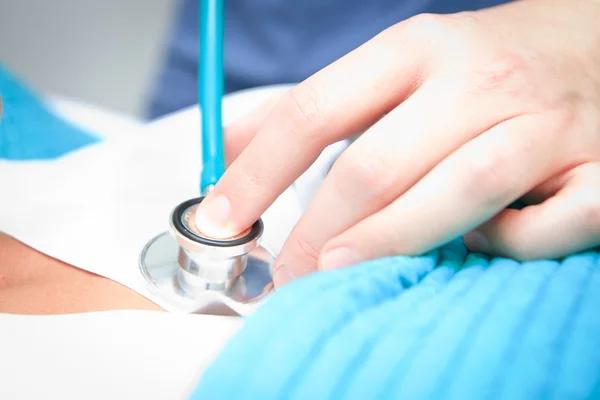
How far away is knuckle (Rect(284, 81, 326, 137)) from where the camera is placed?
0.45 m

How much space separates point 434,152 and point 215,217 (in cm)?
18

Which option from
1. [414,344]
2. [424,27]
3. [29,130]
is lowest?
[29,130]

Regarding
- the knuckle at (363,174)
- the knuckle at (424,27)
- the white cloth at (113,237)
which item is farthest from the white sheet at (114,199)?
the knuckle at (424,27)

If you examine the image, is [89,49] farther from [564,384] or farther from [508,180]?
[564,384]

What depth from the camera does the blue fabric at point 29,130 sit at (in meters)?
0.74

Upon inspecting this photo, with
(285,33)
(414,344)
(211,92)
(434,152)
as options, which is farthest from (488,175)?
(285,33)

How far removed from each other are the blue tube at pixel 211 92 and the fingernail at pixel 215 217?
8 cm

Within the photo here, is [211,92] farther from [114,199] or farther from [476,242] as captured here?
[476,242]

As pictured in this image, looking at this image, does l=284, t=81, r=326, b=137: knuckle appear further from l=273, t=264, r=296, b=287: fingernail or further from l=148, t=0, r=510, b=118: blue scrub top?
l=148, t=0, r=510, b=118: blue scrub top

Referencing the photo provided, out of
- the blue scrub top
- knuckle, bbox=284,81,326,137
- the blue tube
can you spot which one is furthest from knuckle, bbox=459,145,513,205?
the blue scrub top

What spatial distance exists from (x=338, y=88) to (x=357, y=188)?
81 millimetres

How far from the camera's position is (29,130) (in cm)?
77

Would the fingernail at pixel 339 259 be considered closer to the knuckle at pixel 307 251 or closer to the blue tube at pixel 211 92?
the knuckle at pixel 307 251

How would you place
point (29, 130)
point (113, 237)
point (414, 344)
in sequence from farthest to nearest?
point (29, 130)
point (113, 237)
point (414, 344)
